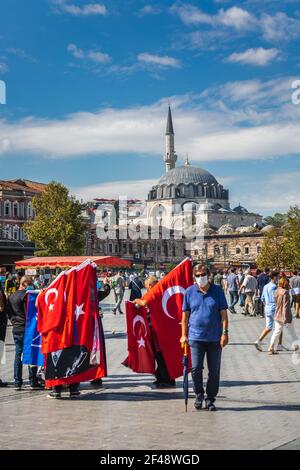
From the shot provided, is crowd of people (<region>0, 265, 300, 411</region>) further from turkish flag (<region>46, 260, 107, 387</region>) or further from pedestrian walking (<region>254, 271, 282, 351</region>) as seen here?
turkish flag (<region>46, 260, 107, 387</region>)

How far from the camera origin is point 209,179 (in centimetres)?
18488

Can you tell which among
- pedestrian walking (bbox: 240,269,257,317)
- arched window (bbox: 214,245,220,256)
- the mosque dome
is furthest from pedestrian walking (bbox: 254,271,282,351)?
the mosque dome

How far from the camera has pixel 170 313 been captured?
36.7 ft

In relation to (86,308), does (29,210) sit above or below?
above

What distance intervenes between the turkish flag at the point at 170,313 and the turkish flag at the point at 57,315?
1251 millimetres

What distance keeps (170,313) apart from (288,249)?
173 ft

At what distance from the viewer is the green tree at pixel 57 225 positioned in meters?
67.4

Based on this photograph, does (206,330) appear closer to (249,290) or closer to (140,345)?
(140,345)

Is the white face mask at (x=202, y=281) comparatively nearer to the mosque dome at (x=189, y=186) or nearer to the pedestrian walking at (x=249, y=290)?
the pedestrian walking at (x=249, y=290)

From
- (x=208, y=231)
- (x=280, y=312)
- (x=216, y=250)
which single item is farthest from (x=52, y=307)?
(x=208, y=231)

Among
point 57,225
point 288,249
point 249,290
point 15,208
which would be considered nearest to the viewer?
point 249,290
